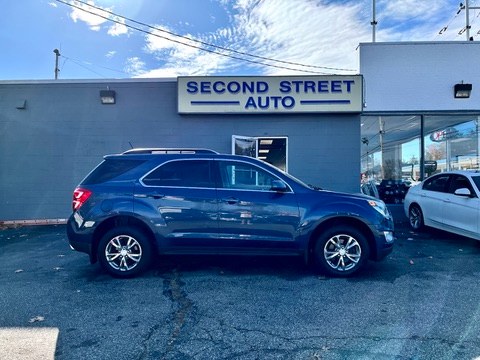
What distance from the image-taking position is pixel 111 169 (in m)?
5.27

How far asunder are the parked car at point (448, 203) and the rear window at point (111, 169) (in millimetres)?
6425

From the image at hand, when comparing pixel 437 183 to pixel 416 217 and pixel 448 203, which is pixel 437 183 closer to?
pixel 448 203

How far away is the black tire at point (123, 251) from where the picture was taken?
5117 millimetres

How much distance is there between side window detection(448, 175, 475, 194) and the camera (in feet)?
23.9

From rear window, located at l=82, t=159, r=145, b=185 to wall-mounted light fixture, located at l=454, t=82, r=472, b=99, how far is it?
992 cm

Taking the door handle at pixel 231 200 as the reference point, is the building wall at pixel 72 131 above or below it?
above

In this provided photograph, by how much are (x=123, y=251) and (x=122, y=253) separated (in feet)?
0.11

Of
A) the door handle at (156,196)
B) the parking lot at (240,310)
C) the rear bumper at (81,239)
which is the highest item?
→ the door handle at (156,196)

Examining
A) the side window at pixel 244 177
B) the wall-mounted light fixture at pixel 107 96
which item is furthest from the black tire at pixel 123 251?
the wall-mounted light fixture at pixel 107 96

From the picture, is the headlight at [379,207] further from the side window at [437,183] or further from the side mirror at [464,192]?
the side window at [437,183]

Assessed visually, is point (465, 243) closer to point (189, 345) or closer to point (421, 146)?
point (421, 146)

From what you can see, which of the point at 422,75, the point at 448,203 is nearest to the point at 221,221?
the point at 448,203

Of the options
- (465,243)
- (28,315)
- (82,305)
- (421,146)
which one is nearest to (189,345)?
(82,305)

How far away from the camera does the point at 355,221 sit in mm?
5164
